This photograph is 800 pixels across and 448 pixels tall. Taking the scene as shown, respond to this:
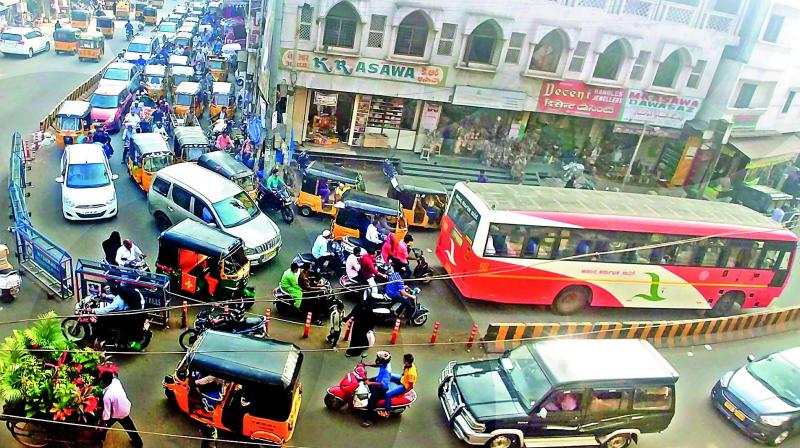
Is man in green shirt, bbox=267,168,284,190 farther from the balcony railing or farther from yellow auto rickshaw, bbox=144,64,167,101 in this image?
yellow auto rickshaw, bbox=144,64,167,101

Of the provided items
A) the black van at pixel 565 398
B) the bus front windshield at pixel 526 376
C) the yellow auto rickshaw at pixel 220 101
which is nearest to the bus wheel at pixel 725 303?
the black van at pixel 565 398

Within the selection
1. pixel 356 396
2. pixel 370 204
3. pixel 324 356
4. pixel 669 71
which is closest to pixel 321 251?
pixel 370 204

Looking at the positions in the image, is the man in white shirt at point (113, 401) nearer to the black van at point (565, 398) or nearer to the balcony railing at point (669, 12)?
the black van at point (565, 398)

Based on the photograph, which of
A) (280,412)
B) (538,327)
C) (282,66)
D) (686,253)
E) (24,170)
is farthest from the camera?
(282,66)

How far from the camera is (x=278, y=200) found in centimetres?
1678

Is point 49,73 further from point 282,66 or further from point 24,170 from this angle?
point 282,66

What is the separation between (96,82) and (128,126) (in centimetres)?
1139

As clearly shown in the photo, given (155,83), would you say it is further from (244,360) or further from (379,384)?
(379,384)

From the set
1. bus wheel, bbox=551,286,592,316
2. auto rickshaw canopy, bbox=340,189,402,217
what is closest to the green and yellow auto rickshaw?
auto rickshaw canopy, bbox=340,189,402,217

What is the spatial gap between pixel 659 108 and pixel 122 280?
2131 centimetres

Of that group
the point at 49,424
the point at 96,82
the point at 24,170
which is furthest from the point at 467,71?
the point at 96,82

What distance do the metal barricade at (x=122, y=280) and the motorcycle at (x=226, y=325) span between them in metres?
0.67

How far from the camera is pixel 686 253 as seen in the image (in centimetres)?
1376

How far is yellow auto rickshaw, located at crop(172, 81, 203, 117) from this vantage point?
23.7 meters
